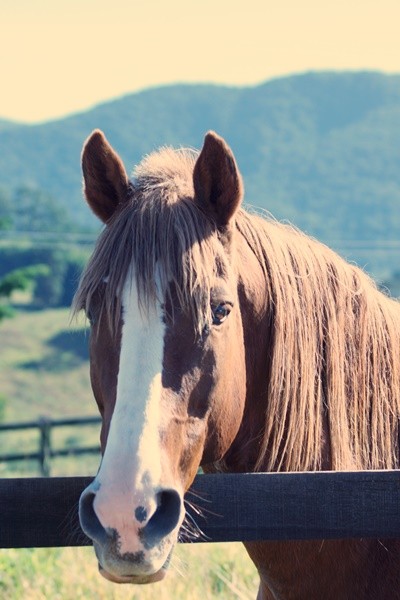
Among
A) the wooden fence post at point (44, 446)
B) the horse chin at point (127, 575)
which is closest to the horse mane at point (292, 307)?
the horse chin at point (127, 575)

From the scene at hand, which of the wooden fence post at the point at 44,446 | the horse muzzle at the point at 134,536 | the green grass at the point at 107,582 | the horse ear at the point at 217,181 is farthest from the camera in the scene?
the wooden fence post at the point at 44,446

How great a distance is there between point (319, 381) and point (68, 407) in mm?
68458

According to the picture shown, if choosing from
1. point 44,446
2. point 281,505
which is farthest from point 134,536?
point 44,446

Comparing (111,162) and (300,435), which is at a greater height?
(111,162)

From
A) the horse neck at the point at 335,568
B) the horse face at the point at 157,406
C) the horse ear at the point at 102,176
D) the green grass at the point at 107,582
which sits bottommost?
the green grass at the point at 107,582

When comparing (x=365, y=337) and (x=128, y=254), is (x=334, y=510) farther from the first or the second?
(x=128, y=254)

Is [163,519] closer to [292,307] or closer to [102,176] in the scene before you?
[292,307]

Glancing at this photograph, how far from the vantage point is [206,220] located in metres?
2.99

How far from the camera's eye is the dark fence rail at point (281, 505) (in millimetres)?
2781

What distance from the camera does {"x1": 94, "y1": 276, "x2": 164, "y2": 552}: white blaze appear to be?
238cm

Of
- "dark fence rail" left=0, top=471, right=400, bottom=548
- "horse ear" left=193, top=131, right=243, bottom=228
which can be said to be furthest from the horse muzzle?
"horse ear" left=193, top=131, right=243, bottom=228

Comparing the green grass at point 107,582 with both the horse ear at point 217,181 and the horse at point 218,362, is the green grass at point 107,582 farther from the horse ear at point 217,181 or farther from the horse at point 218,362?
the horse ear at point 217,181

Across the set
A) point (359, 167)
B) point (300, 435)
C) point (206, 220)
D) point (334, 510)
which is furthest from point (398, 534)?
point (359, 167)

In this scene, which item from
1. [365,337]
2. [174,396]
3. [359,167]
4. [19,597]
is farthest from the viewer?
[359,167]
